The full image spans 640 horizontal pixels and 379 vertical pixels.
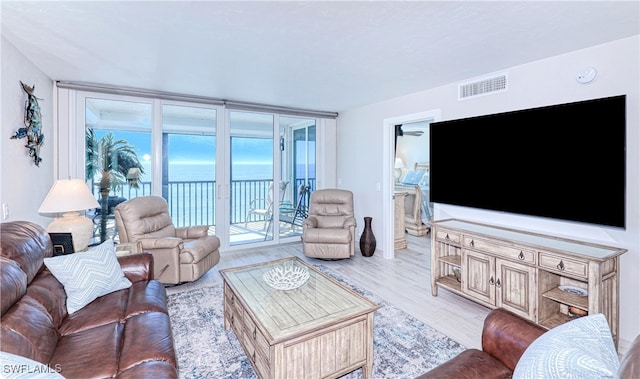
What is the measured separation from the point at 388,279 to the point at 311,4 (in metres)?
3.05

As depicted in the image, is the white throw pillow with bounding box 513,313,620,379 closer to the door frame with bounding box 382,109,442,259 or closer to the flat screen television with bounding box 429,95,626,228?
the flat screen television with bounding box 429,95,626,228

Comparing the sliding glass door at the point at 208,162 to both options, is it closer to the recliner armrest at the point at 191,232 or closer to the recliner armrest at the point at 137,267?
the recliner armrest at the point at 191,232

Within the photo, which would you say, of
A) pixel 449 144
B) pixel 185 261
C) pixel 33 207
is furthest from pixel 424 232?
pixel 33 207

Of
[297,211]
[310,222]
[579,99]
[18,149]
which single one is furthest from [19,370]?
[297,211]

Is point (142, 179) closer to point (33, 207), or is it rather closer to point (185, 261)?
point (33, 207)

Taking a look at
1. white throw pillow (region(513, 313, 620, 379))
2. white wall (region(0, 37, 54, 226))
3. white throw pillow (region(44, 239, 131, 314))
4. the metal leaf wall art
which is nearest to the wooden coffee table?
white throw pillow (region(44, 239, 131, 314))

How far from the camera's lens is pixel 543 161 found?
2.54 metres

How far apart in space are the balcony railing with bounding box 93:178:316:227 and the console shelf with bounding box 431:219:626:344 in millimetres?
3175

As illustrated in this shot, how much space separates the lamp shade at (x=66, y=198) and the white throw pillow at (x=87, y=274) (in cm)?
84

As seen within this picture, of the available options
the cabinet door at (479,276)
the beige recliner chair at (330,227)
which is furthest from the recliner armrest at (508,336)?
the beige recliner chair at (330,227)

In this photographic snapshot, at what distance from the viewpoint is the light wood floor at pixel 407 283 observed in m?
2.63

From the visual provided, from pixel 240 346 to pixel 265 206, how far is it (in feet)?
10.7

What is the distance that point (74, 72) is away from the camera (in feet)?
10.5

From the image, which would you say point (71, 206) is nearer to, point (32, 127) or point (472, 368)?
point (32, 127)
